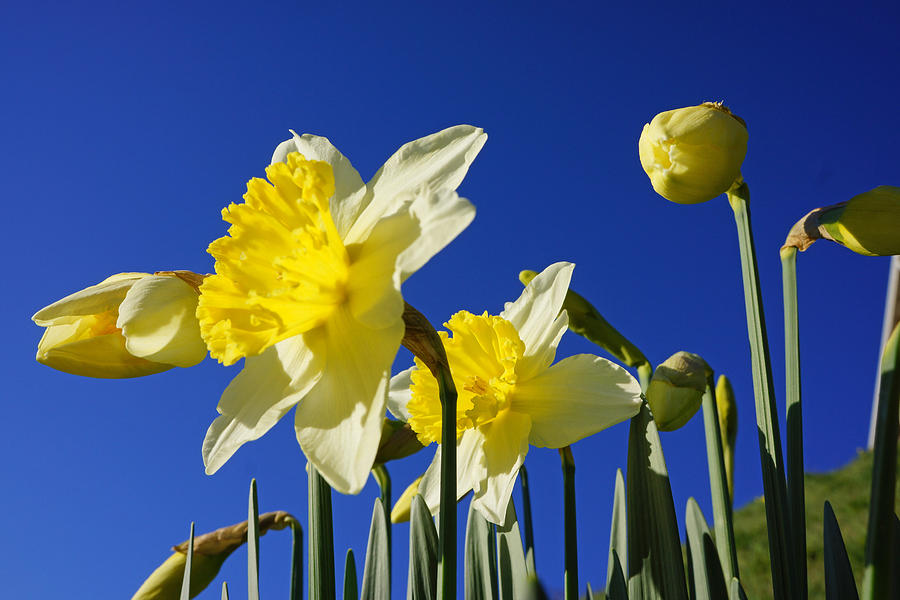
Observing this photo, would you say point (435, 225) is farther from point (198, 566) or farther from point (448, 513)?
point (198, 566)

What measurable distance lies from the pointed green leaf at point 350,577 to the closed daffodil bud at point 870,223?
102 centimetres

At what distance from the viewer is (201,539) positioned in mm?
1400

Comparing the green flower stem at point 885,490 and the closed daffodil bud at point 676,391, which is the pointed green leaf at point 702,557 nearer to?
the closed daffodil bud at point 676,391

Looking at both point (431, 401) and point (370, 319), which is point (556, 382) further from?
point (370, 319)

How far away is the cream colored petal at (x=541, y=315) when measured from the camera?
1.09m

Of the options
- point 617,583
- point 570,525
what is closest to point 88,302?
point 570,525

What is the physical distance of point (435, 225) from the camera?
69cm

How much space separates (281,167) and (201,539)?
0.89m

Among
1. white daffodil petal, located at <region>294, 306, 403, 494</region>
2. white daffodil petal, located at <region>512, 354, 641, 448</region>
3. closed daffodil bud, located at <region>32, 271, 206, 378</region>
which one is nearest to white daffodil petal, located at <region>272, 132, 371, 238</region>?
white daffodil petal, located at <region>294, 306, 403, 494</region>

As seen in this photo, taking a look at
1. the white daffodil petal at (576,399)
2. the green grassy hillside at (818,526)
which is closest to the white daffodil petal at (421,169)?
the white daffodil petal at (576,399)

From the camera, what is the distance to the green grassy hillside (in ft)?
13.0

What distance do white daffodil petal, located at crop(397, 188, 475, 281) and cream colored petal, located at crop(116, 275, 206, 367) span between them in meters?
0.41

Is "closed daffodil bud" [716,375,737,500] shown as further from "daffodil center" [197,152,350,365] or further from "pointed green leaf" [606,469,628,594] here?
"daffodil center" [197,152,350,365]

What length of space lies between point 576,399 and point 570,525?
198 millimetres
